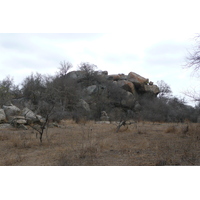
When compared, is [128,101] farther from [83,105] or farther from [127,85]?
[83,105]

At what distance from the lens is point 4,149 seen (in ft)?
23.0

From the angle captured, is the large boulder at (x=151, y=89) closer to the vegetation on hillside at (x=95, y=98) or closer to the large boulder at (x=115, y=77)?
the vegetation on hillside at (x=95, y=98)

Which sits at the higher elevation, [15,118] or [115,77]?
[115,77]

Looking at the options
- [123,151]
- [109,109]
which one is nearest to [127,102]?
[109,109]

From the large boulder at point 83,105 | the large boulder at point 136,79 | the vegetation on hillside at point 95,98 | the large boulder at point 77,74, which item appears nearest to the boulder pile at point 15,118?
the vegetation on hillside at point 95,98

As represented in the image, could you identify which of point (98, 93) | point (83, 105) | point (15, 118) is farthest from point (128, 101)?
point (15, 118)

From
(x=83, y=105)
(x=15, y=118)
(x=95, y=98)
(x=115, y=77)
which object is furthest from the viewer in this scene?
(x=115, y=77)

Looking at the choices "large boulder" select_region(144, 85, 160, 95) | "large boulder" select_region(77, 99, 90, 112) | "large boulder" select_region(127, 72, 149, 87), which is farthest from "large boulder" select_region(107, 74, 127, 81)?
"large boulder" select_region(77, 99, 90, 112)

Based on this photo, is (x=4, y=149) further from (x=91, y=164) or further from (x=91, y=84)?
(x=91, y=84)

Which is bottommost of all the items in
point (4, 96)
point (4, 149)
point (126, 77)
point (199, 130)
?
point (4, 149)

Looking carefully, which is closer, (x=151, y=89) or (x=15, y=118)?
(x=15, y=118)

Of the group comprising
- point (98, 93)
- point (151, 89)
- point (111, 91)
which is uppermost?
point (151, 89)

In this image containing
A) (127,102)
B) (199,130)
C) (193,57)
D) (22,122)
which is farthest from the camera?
(127,102)

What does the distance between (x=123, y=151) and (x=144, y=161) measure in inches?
53.9
